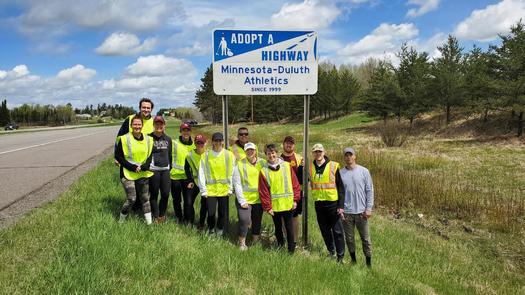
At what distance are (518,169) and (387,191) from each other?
6.82 m

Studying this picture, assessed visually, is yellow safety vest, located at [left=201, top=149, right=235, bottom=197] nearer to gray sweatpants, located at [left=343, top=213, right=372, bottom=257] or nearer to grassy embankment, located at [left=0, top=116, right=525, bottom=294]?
grassy embankment, located at [left=0, top=116, right=525, bottom=294]

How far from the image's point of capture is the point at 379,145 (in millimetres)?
24609

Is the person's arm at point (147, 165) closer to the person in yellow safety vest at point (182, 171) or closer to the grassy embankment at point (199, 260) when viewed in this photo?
the person in yellow safety vest at point (182, 171)

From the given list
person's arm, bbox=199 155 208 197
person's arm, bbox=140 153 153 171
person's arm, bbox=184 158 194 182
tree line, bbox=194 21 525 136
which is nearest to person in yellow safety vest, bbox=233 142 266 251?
person's arm, bbox=199 155 208 197

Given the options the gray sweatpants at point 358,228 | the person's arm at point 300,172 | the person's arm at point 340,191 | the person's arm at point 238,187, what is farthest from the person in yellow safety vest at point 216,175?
the gray sweatpants at point 358,228

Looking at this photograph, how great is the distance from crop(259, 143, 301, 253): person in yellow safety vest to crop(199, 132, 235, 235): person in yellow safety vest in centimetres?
54

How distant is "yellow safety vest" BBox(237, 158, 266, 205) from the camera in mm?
5344

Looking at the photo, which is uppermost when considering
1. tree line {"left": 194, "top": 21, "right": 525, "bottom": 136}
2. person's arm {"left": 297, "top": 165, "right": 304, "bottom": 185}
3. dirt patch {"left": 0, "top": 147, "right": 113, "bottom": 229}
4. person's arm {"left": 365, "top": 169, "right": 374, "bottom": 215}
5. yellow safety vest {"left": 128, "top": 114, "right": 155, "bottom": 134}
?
tree line {"left": 194, "top": 21, "right": 525, "bottom": 136}

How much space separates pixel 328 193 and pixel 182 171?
2.27 m

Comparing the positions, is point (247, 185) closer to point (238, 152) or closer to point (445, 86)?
point (238, 152)

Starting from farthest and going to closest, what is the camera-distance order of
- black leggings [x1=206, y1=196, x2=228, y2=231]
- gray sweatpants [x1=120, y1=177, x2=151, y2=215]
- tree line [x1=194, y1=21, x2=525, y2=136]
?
tree line [x1=194, y1=21, x2=525, y2=136]
black leggings [x1=206, y1=196, x2=228, y2=231]
gray sweatpants [x1=120, y1=177, x2=151, y2=215]

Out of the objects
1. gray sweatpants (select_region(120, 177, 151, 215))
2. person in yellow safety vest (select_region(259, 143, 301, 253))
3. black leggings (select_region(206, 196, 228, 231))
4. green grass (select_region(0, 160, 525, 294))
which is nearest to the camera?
green grass (select_region(0, 160, 525, 294))

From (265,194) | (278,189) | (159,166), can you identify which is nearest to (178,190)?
(159,166)

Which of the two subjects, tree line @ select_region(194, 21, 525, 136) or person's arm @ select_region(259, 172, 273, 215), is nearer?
person's arm @ select_region(259, 172, 273, 215)
